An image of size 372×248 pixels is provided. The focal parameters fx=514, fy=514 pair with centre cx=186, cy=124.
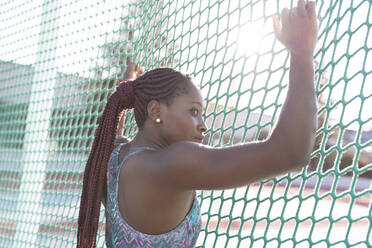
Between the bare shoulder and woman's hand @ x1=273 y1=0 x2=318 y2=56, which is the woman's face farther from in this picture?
woman's hand @ x1=273 y1=0 x2=318 y2=56

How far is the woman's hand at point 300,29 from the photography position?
1146 mm

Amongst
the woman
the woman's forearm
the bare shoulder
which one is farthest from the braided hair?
the woman's forearm

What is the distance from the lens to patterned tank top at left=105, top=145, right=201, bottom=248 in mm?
1292

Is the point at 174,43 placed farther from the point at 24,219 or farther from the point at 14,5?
the point at 14,5

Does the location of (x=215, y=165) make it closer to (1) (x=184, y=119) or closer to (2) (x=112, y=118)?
(1) (x=184, y=119)

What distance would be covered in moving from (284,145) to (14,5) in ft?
11.6

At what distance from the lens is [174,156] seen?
114cm

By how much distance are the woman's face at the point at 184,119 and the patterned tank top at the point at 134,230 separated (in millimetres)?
73

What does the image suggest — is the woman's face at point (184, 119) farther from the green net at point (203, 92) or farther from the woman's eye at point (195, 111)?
the green net at point (203, 92)

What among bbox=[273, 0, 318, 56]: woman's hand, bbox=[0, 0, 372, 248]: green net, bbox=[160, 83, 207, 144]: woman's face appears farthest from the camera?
bbox=[0, 0, 372, 248]: green net

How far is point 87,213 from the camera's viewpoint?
1.47 m

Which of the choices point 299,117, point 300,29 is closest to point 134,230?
point 299,117

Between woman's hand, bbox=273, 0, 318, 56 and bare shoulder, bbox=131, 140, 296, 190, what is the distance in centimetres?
25

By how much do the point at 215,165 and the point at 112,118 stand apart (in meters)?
0.48
